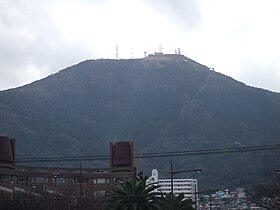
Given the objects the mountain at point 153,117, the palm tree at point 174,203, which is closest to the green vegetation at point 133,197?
the palm tree at point 174,203

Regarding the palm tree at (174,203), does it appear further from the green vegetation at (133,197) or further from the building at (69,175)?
the building at (69,175)

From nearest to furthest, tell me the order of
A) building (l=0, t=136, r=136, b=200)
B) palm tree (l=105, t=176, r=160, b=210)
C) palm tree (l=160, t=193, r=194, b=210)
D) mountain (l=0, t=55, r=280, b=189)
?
palm tree (l=105, t=176, r=160, b=210), palm tree (l=160, t=193, r=194, b=210), building (l=0, t=136, r=136, b=200), mountain (l=0, t=55, r=280, b=189)

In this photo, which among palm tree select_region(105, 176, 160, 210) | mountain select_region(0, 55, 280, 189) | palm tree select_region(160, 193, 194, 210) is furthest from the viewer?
mountain select_region(0, 55, 280, 189)

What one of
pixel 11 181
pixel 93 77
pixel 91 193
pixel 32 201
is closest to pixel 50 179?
pixel 91 193

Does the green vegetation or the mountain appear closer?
the green vegetation

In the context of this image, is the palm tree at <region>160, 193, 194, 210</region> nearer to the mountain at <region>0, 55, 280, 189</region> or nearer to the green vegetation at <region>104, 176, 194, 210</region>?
the green vegetation at <region>104, 176, 194, 210</region>

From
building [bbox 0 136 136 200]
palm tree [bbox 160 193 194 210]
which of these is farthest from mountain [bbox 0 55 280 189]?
palm tree [bbox 160 193 194 210]

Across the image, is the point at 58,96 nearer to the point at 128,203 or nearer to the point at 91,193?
the point at 91,193
